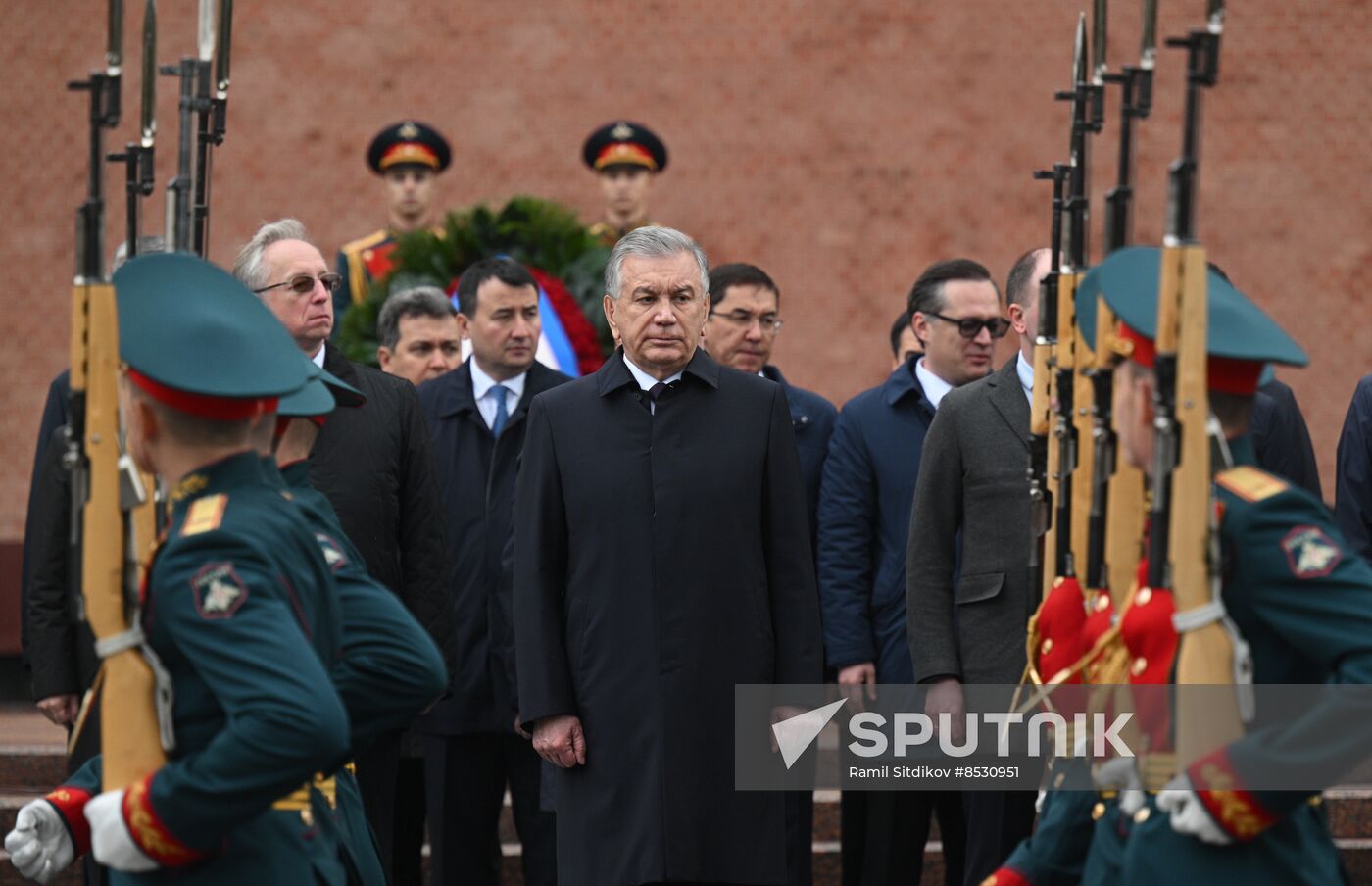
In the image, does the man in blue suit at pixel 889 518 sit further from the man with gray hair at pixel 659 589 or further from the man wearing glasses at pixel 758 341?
the man with gray hair at pixel 659 589

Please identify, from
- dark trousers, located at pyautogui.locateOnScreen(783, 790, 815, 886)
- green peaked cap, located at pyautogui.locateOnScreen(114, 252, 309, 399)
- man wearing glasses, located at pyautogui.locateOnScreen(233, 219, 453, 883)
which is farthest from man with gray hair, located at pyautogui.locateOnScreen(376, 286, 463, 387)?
green peaked cap, located at pyautogui.locateOnScreen(114, 252, 309, 399)

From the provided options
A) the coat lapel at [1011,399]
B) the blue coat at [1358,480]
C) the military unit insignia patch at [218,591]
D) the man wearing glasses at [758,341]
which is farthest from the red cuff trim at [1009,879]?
the blue coat at [1358,480]

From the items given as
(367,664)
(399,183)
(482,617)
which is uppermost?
(399,183)

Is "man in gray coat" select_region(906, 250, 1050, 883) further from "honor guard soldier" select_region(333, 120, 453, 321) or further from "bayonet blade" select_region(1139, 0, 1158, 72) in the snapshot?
"honor guard soldier" select_region(333, 120, 453, 321)

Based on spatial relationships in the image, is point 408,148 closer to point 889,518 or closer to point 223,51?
point 889,518

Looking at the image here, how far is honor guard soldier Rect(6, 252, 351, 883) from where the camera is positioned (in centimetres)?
312

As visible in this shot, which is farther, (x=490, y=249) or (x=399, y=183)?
(x=399, y=183)

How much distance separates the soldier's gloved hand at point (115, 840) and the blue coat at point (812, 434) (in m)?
3.61

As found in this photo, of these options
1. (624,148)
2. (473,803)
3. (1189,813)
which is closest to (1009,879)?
(1189,813)

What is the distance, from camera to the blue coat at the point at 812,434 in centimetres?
662

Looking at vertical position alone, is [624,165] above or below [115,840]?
above

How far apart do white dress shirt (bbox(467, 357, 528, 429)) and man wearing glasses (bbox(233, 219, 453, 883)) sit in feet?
2.04

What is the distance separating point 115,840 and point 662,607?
2.05 m

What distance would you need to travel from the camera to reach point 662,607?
5016 millimetres
